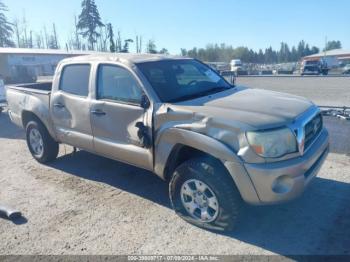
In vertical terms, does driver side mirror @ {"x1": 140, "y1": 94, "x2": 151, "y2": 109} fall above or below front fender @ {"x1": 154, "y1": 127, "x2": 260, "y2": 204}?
above

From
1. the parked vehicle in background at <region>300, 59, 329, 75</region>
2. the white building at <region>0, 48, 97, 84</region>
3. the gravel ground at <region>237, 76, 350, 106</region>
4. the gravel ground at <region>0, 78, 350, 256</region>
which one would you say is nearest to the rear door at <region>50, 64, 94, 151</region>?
the gravel ground at <region>0, 78, 350, 256</region>

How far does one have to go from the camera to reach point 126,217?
12.6 ft

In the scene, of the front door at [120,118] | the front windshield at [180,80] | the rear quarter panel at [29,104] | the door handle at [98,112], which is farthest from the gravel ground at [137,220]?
the front windshield at [180,80]

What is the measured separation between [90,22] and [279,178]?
272 feet

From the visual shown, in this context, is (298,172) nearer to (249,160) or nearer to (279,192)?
(279,192)

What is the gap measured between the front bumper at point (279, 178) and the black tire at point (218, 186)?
224 mm

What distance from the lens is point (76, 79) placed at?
4.80 m

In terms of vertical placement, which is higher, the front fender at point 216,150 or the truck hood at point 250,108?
the truck hood at point 250,108

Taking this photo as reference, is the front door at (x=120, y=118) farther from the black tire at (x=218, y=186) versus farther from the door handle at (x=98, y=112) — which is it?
the black tire at (x=218, y=186)

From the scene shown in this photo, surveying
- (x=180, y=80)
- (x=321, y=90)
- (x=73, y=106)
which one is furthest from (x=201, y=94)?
(x=321, y=90)

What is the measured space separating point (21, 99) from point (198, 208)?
159 inches

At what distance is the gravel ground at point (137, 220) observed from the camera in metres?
3.24

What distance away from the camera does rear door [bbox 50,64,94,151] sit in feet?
15.0

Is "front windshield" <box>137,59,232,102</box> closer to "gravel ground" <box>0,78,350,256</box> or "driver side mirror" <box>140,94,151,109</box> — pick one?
"driver side mirror" <box>140,94,151,109</box>
